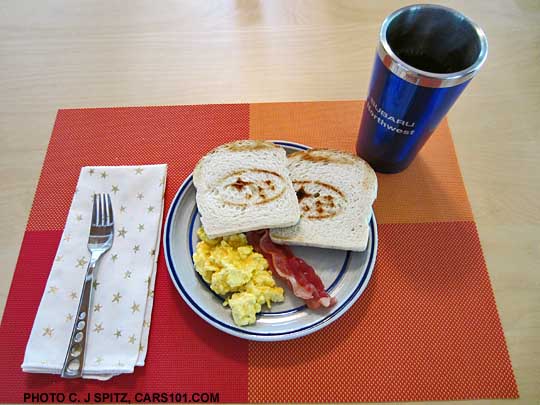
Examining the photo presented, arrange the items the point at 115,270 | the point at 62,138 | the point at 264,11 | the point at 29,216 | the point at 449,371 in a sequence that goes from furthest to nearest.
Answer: the point at 264,11 < the point at 62,138 < the point at 29,216 < the point at 115,270 < the point at 449,371

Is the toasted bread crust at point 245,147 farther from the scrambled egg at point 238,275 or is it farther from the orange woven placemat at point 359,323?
the scrambled egg at point 238,275

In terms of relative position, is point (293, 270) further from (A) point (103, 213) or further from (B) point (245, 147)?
(A) point (103, 213)

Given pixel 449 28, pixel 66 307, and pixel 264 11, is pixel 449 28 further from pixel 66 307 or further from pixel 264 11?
pixel 66 307

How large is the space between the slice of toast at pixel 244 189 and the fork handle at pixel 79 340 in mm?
373

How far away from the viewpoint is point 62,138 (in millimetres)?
1317

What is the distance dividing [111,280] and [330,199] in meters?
0.66

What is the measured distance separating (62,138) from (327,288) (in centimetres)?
108

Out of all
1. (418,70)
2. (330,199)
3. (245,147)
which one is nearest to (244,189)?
(245,147)

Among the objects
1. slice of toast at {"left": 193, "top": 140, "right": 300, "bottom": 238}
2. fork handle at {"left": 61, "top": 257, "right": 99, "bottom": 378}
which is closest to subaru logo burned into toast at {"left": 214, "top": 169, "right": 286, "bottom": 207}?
slice of toast at {"left": 193, "top": 140, "right": 300, "bottom": 238}

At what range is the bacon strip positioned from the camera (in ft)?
3.07

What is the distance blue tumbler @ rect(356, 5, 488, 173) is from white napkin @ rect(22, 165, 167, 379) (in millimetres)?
710

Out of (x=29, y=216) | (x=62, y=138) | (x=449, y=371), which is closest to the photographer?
(x=449, y=371)

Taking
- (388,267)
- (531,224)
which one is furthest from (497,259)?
(388,267)

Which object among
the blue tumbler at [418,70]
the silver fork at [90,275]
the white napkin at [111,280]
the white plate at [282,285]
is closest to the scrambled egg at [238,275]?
the white plate at [282,285]
